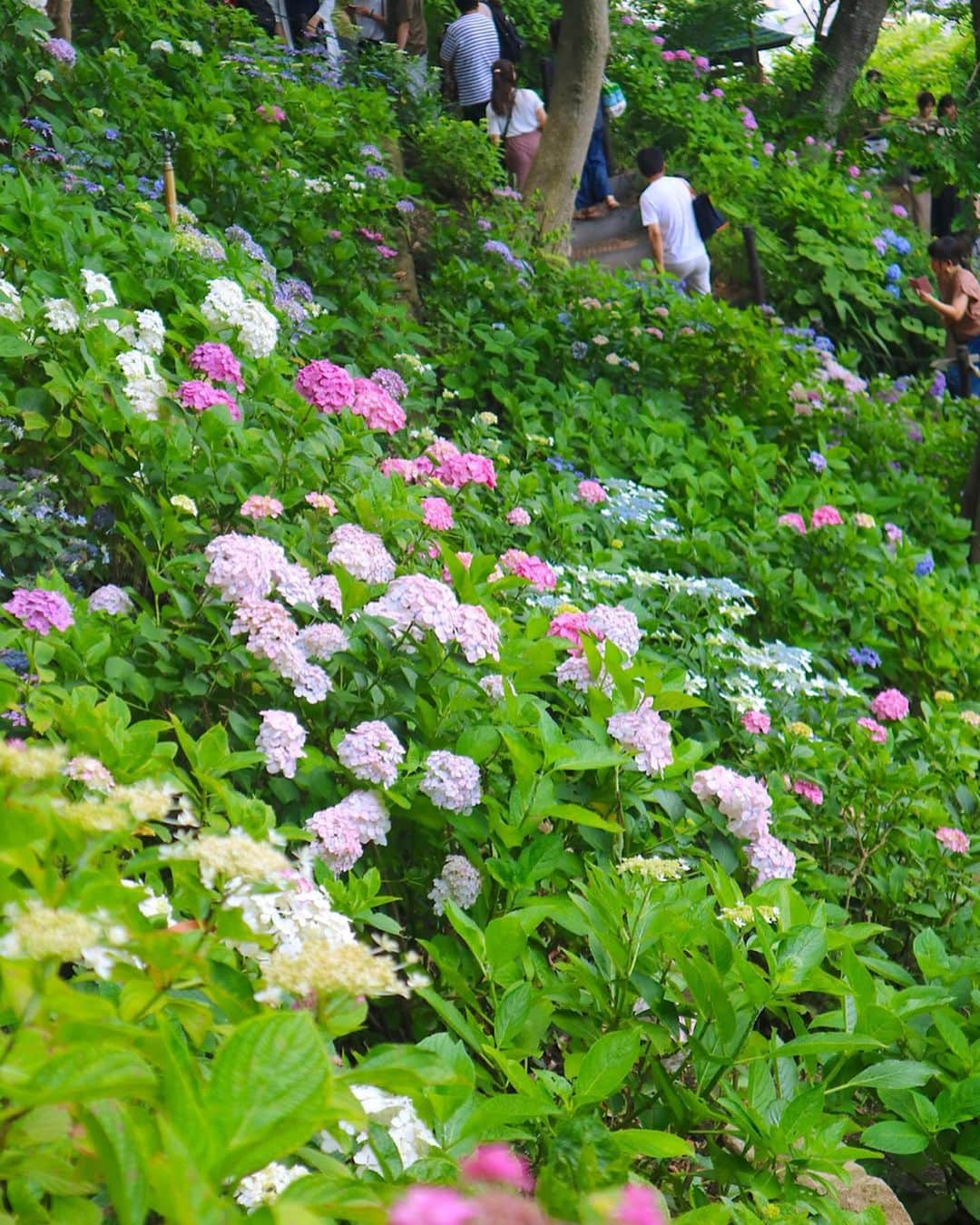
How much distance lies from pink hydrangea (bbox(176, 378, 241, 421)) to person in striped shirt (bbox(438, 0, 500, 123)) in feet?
25.4

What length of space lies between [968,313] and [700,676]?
6.29m

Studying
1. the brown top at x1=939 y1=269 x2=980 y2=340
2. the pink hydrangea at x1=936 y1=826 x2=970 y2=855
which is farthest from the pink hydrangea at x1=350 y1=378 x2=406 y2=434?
the brown top at x1=939 y1=269 x2=980 y2=340

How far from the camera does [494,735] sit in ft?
7.68

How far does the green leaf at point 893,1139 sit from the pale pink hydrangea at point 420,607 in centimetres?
110

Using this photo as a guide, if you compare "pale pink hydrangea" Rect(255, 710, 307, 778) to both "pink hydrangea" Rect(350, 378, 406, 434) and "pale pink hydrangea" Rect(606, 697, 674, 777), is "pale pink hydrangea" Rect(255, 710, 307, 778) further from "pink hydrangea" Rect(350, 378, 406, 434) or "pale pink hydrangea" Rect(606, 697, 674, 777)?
"pink hydrangea" Rect(350, 378, 406, 434)

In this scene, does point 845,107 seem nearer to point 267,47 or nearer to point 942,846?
point 267,47

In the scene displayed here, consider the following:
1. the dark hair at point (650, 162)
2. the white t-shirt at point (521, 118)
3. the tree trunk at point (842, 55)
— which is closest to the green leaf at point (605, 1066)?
the dark hair at point (650, 162)

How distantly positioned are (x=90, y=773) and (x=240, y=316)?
1950mm

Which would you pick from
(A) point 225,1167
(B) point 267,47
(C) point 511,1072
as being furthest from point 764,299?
(A) point 225,1167

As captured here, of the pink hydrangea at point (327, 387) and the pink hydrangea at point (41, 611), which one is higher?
the pink hydrangea at point (327, 387)

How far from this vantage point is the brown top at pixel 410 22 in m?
11.0

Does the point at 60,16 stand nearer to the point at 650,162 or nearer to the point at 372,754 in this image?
the point at 650,162

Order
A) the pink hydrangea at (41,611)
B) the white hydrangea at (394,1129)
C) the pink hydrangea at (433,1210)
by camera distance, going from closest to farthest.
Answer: the pink hydrangea at (433,1210), the white hydrangea at (394,1129), the pink hydrangea at (41,611)

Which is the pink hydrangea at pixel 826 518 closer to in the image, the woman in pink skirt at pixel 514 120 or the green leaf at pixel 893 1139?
the green leaf at pixel 893 1139
